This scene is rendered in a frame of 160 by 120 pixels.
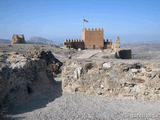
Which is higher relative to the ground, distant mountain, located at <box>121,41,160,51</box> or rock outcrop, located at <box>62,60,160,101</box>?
distant mountain, located at <box>121,41,160,51</box>

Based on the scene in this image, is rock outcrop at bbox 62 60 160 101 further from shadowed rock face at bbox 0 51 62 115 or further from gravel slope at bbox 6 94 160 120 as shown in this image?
shadowed rock face at bbox 0 51 62 115

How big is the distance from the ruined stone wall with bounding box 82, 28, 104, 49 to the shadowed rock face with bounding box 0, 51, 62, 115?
26123 millimetres

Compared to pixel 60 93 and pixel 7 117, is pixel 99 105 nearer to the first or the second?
pixel 60 93

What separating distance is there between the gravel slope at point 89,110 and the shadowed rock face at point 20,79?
45 centimetres

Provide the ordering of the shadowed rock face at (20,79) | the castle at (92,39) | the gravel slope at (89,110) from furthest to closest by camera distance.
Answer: the castle at (92,39) → the shadowed rock face at (20,79) → the gravel slope at (89,110)

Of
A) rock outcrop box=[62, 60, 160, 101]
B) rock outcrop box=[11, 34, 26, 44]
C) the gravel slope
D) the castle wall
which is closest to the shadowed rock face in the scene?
the gravel slope

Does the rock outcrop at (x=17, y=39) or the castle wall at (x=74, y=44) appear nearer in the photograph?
the rock outcrop at (x=17, y=39)

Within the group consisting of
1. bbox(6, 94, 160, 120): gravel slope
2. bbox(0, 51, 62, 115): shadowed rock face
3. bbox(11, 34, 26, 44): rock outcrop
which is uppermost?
bbox(11, 34, 26, 44): rock outcrop

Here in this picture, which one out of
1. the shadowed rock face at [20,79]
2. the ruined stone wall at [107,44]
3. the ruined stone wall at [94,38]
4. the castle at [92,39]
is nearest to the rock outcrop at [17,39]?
the castle at [92,39]

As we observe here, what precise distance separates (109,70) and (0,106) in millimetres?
3965

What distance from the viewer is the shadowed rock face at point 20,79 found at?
6105 millimetres

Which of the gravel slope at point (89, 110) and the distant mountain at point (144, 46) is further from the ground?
the distant mountain at point (144, 46)

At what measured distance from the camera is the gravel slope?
16.6 ft

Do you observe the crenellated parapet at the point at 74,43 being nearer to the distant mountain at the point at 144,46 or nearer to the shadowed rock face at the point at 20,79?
the shadowed rock face at the point at 20,79
